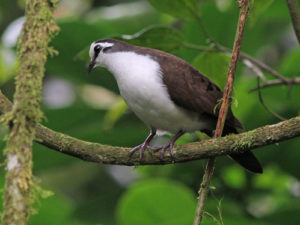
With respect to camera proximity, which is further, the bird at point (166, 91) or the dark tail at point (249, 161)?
the dark tail at point (249, 161)

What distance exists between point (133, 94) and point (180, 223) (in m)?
0.73

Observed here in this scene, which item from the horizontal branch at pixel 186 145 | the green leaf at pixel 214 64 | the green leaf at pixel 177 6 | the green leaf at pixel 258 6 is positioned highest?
the green leaf at pixel 258 6

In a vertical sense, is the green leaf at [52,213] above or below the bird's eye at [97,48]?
below

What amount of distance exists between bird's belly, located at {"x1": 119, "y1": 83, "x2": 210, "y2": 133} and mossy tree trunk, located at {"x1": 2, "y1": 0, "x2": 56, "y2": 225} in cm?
133

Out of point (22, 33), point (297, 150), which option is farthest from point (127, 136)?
point (22, 33)

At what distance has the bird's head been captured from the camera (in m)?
3.69

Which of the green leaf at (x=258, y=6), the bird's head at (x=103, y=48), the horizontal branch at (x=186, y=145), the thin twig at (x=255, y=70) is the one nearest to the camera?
the horizontal branch at (x=186, y=145)

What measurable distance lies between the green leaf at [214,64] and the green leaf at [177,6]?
0.83 feet

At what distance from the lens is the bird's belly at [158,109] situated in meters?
3.40

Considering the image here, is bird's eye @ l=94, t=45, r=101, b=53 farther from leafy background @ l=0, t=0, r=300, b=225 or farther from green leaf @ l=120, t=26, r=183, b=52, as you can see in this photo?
green leaf @ l=120, t=26, r=183, b=52

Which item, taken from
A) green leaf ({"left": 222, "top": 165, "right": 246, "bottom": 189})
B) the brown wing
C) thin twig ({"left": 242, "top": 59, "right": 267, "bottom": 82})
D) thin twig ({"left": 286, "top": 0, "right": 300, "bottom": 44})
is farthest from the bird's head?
green leaf ({"left": 222, "top": 165, "right": 246, "bottom": 189})

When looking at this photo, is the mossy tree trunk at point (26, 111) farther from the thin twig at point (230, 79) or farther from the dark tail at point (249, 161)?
the dark tail at point (249, 161)

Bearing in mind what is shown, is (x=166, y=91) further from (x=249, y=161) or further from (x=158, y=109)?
(x=249, y=161)

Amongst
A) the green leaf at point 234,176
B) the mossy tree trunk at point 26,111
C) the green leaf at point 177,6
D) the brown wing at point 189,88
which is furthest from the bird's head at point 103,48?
the mossy tree trunk at point 26,111
